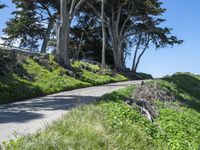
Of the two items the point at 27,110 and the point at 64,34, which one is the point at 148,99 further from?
the point at 64,34

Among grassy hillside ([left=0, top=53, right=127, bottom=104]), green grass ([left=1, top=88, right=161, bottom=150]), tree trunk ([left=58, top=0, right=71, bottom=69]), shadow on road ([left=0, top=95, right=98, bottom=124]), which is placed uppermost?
tree trunk ([left=58, top=0, right=71, bottom=69])

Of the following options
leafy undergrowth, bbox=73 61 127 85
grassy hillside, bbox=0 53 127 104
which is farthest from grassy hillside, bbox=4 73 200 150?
leafy undergrowth, bbox=73 61 127 85

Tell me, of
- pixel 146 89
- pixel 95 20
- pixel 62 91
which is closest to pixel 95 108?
pixel 146 89

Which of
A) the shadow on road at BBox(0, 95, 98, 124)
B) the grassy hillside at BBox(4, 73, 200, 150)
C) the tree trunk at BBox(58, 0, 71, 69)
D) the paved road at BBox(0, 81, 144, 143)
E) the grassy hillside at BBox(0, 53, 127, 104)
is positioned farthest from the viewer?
the tree trunk at BBox(58, 0, 71, 69)

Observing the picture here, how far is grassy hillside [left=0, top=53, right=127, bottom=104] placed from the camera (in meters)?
25.2

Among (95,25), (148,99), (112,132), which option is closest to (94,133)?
(112,132)

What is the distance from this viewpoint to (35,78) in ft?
102

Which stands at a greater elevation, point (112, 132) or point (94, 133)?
point (94, 133)

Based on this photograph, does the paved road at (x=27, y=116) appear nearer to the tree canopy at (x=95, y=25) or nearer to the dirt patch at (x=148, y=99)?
the dirt patch at (x=148, y=99)

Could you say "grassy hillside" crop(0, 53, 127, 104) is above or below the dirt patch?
above

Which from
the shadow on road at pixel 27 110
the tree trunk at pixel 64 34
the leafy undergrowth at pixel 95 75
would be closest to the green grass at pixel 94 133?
the shadow on road at pixel 27 110

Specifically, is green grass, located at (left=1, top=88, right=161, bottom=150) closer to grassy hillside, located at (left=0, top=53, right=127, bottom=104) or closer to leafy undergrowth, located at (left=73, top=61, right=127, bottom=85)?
grassy hillside, located at (left=0, top=53, right=127, bottom=104)

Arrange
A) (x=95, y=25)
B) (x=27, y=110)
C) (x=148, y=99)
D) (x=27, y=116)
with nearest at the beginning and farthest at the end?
(x=27, y=116), (x=27, y=110), (x=148, y=99), (x=95, y=25)

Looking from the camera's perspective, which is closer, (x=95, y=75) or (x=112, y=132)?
(x=112, y=132)
